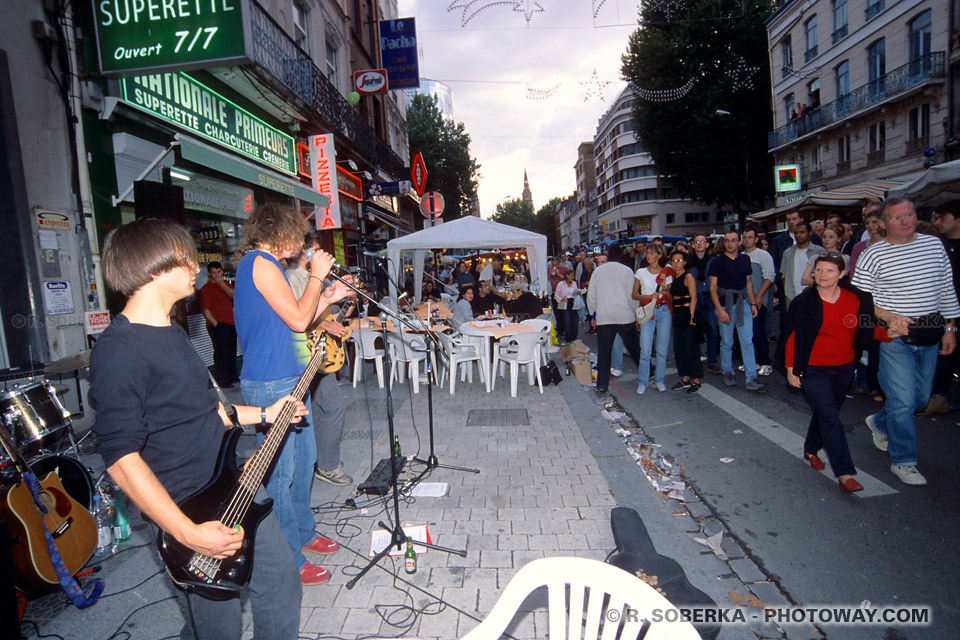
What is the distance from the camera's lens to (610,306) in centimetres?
732

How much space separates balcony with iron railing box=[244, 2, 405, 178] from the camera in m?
9.05

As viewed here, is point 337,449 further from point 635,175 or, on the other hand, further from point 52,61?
point 635,175

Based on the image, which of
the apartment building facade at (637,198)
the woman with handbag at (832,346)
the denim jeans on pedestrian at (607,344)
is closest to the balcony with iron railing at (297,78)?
the denim jeans on pedestrian at (607,344)

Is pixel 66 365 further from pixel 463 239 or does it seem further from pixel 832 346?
pixel 463 239

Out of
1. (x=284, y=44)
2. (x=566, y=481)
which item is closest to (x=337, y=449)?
(x=566, y=481)

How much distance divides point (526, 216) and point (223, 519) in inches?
4468

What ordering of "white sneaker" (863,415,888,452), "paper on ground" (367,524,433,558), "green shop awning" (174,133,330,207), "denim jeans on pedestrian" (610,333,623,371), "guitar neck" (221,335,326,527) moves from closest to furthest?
"guitar neck" (221,335,326,527) < "paper on ground" (367,524,433,558) < "white sneaker" (863,415,888,452) < "green shop awning" (174,133,330,207) < "denim jeans on pedestrian" (610,333,623,371)

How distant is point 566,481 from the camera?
4402 mm

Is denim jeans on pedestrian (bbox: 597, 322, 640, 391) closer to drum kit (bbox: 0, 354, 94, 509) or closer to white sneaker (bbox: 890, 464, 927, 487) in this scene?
white sneaker (bbox: 890, 464, 927, 487)

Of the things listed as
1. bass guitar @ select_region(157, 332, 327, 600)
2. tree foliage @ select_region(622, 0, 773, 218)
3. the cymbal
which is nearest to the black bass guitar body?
bass guitar @ select_region(157, 332, 327, 600)

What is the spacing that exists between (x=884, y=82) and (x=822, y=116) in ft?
13.1

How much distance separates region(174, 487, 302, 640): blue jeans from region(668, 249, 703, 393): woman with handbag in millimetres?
6185

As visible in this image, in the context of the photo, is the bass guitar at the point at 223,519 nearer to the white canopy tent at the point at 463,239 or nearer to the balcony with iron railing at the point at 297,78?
the balcony with iron railing at the point at 297,78

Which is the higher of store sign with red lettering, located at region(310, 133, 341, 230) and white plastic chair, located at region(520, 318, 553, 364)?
store sign with red lettering, located at region(310, 133, 341, 230)
